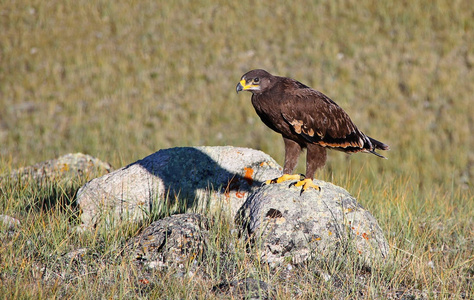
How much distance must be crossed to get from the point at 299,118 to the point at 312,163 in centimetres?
54

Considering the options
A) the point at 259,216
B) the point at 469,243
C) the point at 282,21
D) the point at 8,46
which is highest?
the point at 282,21

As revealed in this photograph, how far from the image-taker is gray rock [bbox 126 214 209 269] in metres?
4.99

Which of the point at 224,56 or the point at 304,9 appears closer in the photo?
the point at 224,56

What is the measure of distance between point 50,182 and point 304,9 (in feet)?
58.6

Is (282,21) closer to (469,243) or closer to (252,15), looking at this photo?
(252,15)

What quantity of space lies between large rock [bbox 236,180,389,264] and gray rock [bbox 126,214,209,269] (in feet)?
1.67

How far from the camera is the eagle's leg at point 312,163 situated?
5.61m

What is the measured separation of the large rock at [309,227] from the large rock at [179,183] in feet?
2.19

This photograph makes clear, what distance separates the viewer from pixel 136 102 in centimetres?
1662

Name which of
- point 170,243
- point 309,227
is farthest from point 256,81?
point 170,243

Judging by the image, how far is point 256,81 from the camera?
543 cm

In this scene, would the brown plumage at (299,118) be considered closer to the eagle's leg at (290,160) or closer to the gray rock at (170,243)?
the eagle's leg at (290,160)

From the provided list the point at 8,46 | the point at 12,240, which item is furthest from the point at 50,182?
the point at 8,46

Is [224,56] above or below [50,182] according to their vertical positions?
above
